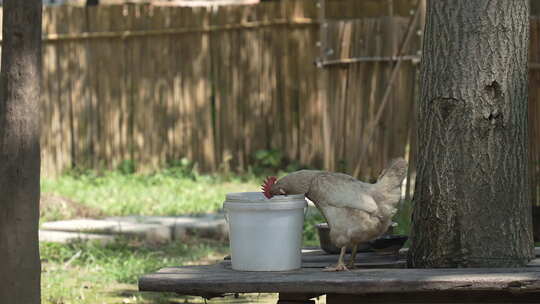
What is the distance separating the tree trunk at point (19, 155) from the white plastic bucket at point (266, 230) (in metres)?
1.10

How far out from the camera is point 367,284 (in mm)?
4027

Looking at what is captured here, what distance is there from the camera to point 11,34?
5043 millimetres

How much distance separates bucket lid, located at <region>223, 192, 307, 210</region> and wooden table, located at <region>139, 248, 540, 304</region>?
27cm

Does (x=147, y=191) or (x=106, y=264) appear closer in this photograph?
(x=106, y=264)

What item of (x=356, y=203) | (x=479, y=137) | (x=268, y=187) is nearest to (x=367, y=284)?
(x=356, y=203)

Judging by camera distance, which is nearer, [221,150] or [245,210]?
[245,210]

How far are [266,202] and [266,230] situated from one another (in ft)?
0.42

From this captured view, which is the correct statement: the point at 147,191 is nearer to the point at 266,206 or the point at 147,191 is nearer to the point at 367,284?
the point at 266,206

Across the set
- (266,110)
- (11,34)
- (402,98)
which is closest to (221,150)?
(266,110)

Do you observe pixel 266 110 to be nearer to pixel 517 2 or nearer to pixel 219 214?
pixel 219 214

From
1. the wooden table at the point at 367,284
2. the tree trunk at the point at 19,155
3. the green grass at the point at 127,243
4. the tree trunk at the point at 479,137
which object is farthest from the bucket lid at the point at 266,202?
the green grass at the point at 127,243

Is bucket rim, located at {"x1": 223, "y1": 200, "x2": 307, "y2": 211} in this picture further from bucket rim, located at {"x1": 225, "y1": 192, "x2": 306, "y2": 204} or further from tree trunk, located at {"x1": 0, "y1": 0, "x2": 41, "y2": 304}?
tree trunk, located at {"x1": 0, "y1": 0, "x2": 41, "y2": 304}

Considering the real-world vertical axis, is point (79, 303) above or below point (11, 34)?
below

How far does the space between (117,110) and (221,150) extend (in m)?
1.35
